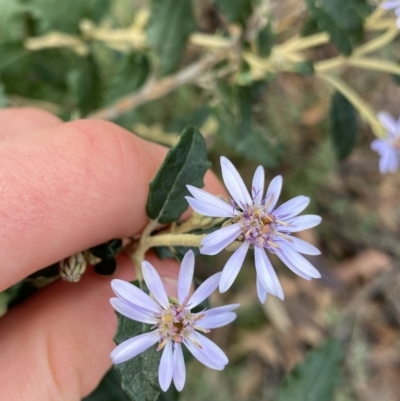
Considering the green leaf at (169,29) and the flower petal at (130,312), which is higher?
the green leaf at (169,29)

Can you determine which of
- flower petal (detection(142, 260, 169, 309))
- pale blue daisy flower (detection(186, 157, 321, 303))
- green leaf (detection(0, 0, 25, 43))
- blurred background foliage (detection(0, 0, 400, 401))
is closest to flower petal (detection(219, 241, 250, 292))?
pale blue daisy flower (detection(186, 157, 321, 303))

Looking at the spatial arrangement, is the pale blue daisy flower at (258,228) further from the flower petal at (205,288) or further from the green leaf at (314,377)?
the green leaf at (314,377)

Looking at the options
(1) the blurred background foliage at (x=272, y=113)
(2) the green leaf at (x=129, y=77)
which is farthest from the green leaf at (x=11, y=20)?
(2) the green leaf at (x=129, y=77)

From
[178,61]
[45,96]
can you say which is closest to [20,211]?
[178,61]

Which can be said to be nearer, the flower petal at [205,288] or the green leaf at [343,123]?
the flower petal at [205,288]

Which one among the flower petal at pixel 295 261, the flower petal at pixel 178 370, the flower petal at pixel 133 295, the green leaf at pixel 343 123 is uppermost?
the green leaf at pixel 343 123

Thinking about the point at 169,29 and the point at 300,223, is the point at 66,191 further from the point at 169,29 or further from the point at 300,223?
the point at 169,29
